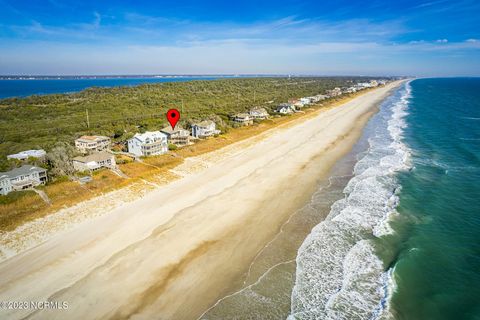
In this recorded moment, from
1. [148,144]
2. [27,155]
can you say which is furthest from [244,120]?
[27,155]

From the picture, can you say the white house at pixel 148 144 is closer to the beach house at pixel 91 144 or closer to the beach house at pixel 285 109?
the beach house at pixel 91 144

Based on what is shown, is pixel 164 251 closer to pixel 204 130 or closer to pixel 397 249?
pixel 397 249

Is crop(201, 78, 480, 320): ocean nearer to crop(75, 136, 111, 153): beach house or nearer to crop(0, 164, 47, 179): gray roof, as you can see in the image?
crop(0, 164, 47, 179): gray roof

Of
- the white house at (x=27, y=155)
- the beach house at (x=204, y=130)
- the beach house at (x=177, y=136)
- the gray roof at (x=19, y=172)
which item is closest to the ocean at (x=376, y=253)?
the gray roof at (x=19, y=172)

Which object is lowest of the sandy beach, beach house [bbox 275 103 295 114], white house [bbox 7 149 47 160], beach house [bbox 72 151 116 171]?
the sandy beach

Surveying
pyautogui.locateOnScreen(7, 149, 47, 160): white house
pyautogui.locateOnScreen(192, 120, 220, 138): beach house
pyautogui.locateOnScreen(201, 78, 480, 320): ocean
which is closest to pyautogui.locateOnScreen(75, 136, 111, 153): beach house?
pyautogui.locateOnScreen(7, 149, 47, 160): white house

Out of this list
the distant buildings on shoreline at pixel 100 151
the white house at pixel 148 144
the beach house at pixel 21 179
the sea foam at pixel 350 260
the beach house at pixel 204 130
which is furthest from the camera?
the beach house at pixel 204 130
